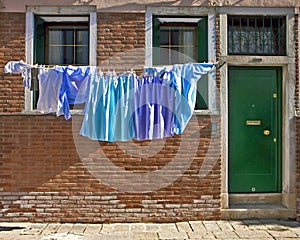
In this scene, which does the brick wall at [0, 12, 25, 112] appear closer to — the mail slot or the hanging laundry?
the hanging laundry

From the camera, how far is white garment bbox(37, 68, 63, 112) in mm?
6211

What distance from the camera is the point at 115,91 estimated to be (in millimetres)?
6406

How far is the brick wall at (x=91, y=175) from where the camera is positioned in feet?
23.1

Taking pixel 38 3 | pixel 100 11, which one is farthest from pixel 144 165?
pixel 38 3

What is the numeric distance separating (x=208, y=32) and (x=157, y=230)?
11.5ft

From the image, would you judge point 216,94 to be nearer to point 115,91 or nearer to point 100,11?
point 115,91

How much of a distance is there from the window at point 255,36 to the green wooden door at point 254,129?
1.07 ft

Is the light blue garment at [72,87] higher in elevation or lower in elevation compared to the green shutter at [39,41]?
lower

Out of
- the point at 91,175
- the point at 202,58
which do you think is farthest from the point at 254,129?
the point at 91,175

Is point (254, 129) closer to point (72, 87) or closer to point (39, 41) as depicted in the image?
point (72, 87)

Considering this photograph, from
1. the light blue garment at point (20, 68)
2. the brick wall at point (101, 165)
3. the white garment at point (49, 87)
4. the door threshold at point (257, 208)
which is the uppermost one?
the light blue garment at point (20, 68)

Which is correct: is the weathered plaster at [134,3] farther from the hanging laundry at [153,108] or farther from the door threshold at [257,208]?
the door threshold at [257,208]

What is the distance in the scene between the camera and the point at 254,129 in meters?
7.46

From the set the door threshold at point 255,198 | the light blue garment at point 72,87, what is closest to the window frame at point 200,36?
the light blue garment at point 72,87
